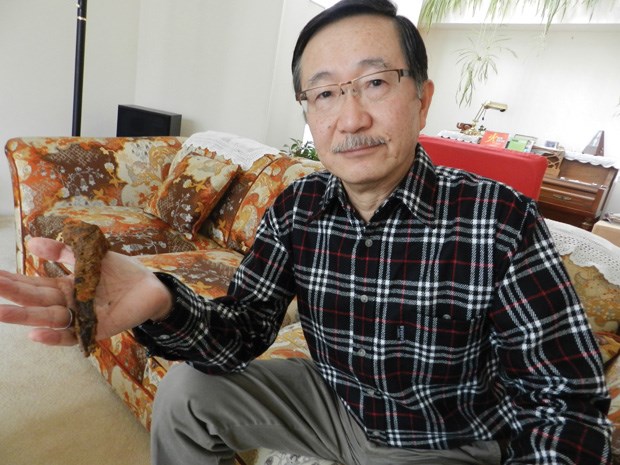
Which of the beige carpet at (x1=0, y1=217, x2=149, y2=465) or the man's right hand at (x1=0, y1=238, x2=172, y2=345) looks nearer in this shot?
the man's right hand at (x1=0, y1=238, x2=172, y2=345)

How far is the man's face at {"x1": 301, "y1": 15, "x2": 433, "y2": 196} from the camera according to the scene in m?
0.74

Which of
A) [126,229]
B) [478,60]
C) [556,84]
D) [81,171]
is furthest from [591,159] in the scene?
[81,171]

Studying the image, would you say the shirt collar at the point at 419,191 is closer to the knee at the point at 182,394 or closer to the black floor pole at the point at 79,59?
the knee at the point at 182,394

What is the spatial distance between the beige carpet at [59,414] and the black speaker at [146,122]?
1835 mm

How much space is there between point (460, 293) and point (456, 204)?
17cm

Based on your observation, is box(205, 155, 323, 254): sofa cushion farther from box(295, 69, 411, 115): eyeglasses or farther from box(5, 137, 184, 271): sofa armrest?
box(295, 69, 411, 115): eyeglasses

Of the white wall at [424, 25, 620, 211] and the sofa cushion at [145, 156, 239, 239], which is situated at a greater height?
the white wall at [424, 25, 620, 211]

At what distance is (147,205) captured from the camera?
2143 mm

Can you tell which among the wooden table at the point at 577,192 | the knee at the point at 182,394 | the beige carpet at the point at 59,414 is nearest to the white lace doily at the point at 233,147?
the beige carpet at the point at 59,414

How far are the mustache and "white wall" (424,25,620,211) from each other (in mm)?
3957

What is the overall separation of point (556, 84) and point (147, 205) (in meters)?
3.93

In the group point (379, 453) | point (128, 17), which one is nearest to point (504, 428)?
point (379, 453)

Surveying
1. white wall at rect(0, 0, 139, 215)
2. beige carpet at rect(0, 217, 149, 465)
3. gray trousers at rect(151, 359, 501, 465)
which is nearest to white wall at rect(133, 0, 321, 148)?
white wall at rect(0, 0, 139, 215)

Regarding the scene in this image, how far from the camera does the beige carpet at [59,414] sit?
1189 millimetres
